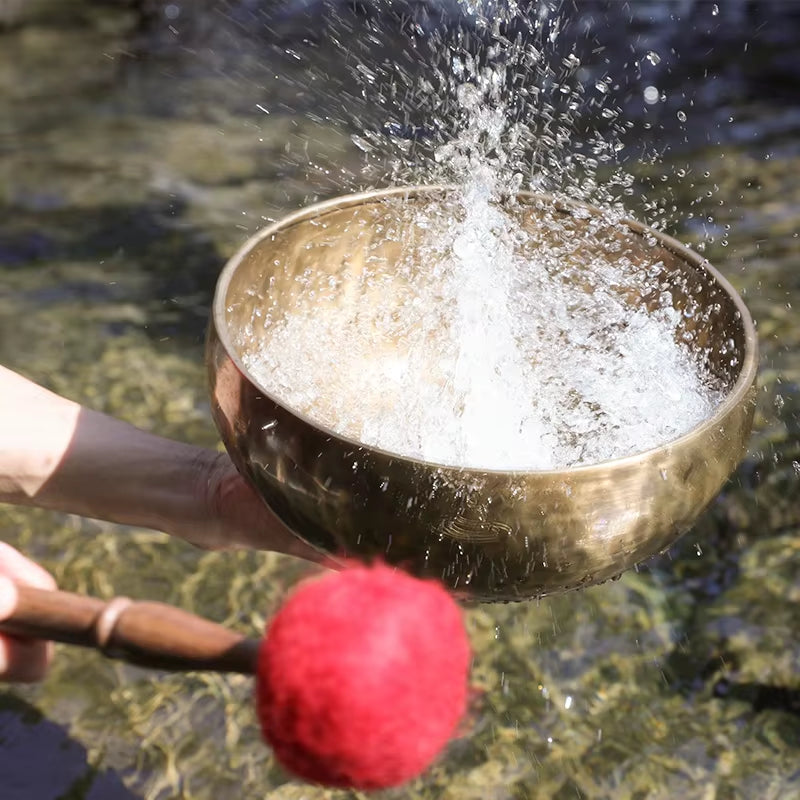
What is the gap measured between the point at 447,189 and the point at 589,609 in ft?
3.42

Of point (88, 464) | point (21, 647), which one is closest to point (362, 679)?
point (21, 647)

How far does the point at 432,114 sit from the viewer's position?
450 centimetres

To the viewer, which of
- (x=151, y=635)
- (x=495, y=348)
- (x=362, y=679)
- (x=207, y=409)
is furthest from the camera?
(x=207, y=409)

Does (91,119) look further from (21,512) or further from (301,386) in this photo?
(301,386)

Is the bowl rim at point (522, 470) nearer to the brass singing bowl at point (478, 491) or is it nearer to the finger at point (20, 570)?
the brass singing bowl at point (478, 491)

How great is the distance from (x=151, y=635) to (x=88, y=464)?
749 mm

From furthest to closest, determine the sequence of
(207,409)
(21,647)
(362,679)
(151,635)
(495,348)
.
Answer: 1. (207,409)
2. (495,348)
3. (21,647)
4. (151,635)
5. (362,679)

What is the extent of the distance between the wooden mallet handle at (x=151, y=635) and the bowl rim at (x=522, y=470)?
0.76 ft

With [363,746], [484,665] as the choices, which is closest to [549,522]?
[363,746]

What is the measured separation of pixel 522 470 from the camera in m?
1.03

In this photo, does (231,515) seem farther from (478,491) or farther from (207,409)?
(207,409)

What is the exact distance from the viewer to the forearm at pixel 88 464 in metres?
1.64

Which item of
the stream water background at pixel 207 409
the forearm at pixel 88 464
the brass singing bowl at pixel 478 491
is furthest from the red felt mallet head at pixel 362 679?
the stream water background at pixel 207 409

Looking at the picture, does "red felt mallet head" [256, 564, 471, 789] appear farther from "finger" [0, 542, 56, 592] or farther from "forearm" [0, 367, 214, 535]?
"forearm" [0, 367, 214, 535]
